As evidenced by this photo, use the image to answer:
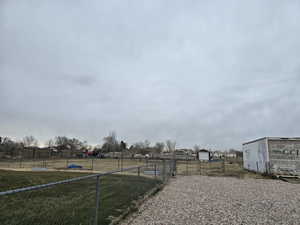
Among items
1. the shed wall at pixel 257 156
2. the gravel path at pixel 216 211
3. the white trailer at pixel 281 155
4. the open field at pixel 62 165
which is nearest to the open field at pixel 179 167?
the open field at pixel 62 165

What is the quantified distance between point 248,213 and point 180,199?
2.67 meters

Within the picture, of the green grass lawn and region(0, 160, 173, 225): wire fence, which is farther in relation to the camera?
the green grass lawn

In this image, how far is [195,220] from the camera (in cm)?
593

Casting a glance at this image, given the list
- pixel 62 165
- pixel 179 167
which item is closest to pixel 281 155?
pixel 179 167

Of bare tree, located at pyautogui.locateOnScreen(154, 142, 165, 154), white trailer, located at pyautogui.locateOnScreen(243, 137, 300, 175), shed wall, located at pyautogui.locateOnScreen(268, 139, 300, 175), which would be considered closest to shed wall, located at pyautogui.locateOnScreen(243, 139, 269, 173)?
white trailer, located at pyautogui.locateOnScreen(243, 137, 300, 175)

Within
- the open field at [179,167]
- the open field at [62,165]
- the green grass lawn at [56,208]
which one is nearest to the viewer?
the green grass lawn at [56,208]

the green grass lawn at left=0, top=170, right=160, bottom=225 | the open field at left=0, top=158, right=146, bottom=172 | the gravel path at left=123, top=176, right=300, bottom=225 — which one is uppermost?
the green grass lawn at left=0, top=170, right=160, bottom=225

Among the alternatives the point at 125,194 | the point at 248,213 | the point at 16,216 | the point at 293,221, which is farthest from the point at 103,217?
the point at 293,221

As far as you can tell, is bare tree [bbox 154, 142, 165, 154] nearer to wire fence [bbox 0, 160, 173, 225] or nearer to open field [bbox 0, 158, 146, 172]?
open field [bbox 0, 158, 146, 172]

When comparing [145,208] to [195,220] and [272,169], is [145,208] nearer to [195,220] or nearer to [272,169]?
[195,220]

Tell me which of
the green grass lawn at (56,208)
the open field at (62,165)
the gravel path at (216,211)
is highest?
the green grass lawn at (56,208)

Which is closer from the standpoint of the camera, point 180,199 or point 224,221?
point 224,221

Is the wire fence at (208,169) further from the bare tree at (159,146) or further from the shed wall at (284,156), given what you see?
the bare tree at (159,146)

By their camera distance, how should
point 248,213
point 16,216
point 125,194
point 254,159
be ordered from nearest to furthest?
point 16,216 < point 248,213 < point 125,194 < point 254,159
